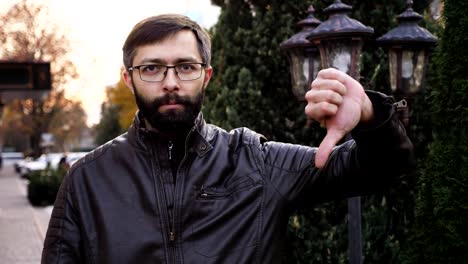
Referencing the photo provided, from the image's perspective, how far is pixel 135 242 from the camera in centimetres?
200

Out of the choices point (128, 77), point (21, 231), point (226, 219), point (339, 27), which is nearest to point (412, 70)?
point (339, 27)

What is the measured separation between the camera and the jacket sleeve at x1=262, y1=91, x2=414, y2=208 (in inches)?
69.0

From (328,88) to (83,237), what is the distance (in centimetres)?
96

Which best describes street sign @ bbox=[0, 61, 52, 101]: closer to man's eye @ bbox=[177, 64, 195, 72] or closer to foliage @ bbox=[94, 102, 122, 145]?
man's eye @ bbox=[177, 64, 195, 72]

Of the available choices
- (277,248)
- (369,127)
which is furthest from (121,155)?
(369,127)

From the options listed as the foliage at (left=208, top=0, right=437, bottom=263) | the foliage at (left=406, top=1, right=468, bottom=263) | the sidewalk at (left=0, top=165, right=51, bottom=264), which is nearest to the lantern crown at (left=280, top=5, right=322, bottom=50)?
the foliage at (left=208, top=0, right=437, bottom=263)

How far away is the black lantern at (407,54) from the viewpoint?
5102 millimetres

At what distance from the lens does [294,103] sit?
661 cm

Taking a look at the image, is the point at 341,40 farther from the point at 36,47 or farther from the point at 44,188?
the point at 36,47

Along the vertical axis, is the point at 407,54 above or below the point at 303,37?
below

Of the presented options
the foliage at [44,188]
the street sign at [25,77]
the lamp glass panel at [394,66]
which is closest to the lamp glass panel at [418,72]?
→ the lamp glass panel at [394,66]

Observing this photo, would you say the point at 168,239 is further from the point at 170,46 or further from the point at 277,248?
the point at 170,46

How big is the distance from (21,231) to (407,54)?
34.9 ft

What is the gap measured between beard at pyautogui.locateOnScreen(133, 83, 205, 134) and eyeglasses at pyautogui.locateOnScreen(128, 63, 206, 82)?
0.20 ft
